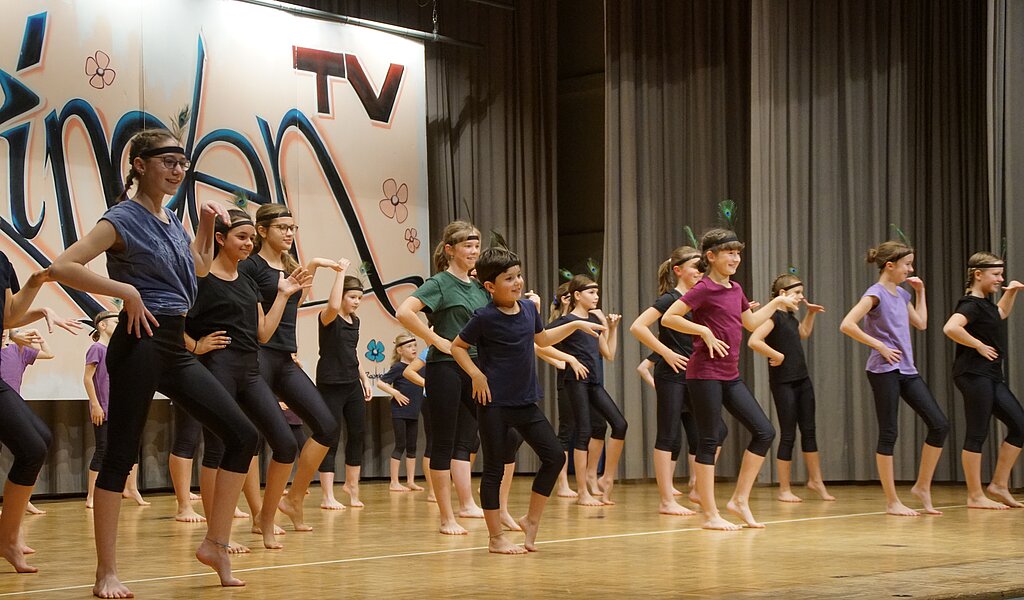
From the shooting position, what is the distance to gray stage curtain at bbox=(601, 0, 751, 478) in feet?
32.8

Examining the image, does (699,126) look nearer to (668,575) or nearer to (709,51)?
(709,51)

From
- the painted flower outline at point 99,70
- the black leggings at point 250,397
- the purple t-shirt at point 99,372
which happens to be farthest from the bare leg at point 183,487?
the painted flower outline at point 99,70

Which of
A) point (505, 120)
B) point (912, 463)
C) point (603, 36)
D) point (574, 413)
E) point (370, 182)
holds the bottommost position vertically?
point (912, 463)

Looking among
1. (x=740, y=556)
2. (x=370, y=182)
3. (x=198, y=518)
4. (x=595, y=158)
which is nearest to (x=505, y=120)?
(x=595, y=158)

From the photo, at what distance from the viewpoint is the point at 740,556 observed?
4.50m

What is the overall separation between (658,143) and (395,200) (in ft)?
7.52

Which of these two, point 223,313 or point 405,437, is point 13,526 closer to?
point 223,313

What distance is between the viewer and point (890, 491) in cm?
641

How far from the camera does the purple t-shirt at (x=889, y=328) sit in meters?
6.45

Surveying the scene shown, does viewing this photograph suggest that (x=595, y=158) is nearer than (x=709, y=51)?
No

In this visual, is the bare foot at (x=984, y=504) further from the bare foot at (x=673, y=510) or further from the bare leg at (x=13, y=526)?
A: the bare leg at (x=13, y=526)

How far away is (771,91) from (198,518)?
5375 mm

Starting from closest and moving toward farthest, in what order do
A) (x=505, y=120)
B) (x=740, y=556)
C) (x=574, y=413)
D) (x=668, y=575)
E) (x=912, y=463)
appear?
(x=668, y=575)
(x=740, y=556)
(x=574, y=413)
(x=912, y=463)
(x=505, y=120)

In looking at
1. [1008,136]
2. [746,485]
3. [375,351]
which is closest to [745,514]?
[746,485]
